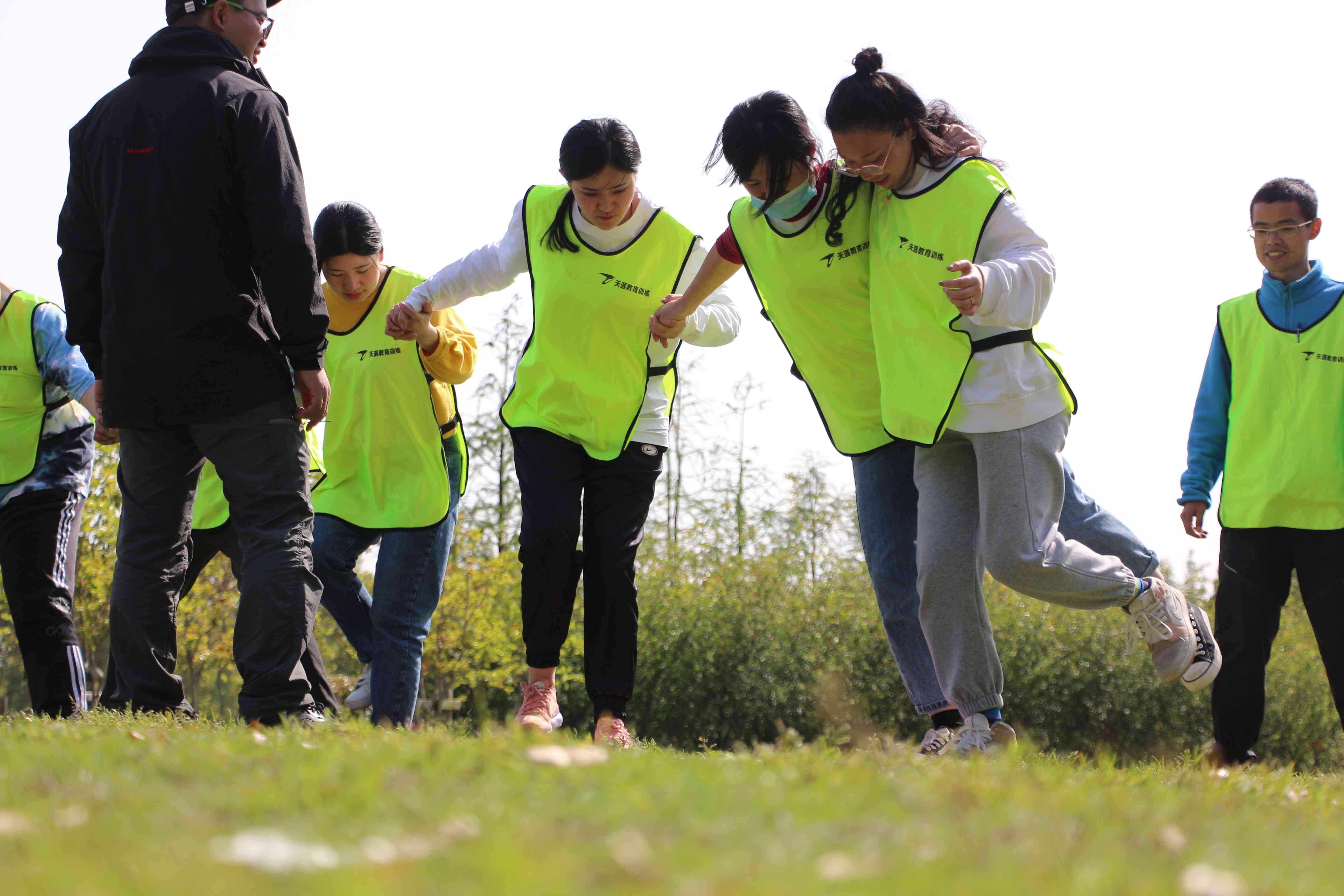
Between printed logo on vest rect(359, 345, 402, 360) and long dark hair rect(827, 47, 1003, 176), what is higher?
long dark hair rect(827, 47, 1003, 176)

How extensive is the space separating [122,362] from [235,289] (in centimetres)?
44

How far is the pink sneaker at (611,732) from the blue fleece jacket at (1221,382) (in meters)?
2.90

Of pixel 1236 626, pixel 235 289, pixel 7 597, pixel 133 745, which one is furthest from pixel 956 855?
pixel 7 597

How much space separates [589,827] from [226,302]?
2801 millimetres

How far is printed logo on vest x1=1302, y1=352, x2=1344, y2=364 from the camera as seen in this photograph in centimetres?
540

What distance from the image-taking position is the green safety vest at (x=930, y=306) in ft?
13.0

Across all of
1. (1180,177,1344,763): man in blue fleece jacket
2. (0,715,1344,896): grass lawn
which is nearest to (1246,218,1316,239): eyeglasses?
(1180,177,1344,763): man in blue fleece jacket

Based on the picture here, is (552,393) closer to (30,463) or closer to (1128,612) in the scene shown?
(1128,612)

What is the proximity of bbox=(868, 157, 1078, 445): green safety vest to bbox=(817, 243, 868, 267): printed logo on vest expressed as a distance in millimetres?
158

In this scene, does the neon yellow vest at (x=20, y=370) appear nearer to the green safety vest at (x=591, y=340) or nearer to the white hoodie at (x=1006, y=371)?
the green safety vest at (x=591, y=340)

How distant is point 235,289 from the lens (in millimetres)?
4102

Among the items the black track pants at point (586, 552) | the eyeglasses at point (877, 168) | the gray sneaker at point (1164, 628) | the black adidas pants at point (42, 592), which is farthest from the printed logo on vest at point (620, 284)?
the black adidas pants at point (42, 592)

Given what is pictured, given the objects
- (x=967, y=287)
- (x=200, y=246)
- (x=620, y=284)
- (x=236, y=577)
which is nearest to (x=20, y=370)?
(x=236, y=577)

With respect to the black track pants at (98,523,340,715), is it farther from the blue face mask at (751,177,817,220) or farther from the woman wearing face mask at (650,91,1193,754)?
the blue face mask at (751,177,817,220)
